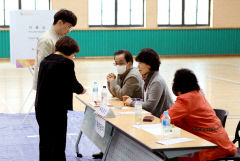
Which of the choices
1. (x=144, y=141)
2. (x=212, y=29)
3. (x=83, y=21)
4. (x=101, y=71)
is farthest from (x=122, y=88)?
(x=212, y=29)

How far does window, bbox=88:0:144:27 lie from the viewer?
17.8 m

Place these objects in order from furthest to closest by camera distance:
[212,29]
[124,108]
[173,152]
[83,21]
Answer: [212,29]
[83,21]
[124,108]
[173,152]

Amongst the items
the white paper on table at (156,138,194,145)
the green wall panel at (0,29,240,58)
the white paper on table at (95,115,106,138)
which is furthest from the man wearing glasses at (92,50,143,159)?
the green wall panel at (0,29,240,58)

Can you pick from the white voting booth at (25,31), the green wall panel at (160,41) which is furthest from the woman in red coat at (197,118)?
the green wall panel at (160,41)

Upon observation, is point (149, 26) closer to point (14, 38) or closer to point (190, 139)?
point (14, 38)

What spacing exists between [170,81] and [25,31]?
4720 mm

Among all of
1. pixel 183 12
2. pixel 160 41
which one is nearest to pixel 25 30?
pixel 160 41

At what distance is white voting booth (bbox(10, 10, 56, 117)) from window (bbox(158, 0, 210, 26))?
11388mm

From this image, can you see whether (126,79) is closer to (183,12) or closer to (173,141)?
(173,141)

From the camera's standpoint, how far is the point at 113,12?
1794 centimetres

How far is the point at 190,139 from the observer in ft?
10.1

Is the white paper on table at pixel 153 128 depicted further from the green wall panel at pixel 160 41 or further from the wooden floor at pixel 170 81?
the green wall panel at pixel 160 41

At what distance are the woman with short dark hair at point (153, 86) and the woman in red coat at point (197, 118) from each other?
2.49 ft

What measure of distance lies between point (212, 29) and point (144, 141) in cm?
1657
